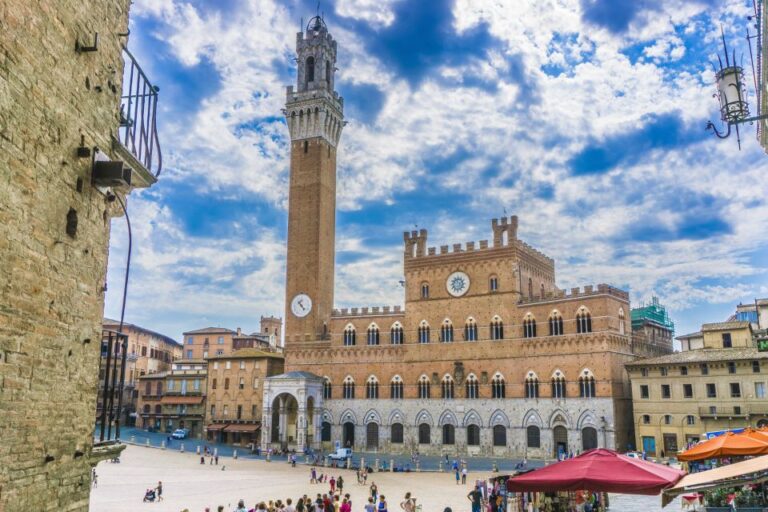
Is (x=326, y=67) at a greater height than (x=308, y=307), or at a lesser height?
greater

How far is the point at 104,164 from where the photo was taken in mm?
7488

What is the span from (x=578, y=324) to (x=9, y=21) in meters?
42.9

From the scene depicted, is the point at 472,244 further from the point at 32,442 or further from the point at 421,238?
the point at 32,442

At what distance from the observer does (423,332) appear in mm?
51250

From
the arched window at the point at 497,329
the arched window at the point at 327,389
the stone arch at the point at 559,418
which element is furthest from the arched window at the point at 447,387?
the arched window at the point at 327,389

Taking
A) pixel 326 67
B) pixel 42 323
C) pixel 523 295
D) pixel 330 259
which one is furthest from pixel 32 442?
pixel 326 67

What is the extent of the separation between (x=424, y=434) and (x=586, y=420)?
42.0 ft

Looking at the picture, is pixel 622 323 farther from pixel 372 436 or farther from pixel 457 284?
pixel 372 436

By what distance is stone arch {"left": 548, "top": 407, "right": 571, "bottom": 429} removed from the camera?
143 ft

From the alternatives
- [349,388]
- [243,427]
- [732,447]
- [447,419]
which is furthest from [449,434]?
[732,447]

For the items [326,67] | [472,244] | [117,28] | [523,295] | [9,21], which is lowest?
[9,21]

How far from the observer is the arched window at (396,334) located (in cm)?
5234

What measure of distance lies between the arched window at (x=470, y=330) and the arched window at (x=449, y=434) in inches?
270

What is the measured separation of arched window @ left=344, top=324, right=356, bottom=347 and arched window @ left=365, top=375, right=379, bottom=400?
3629mm
